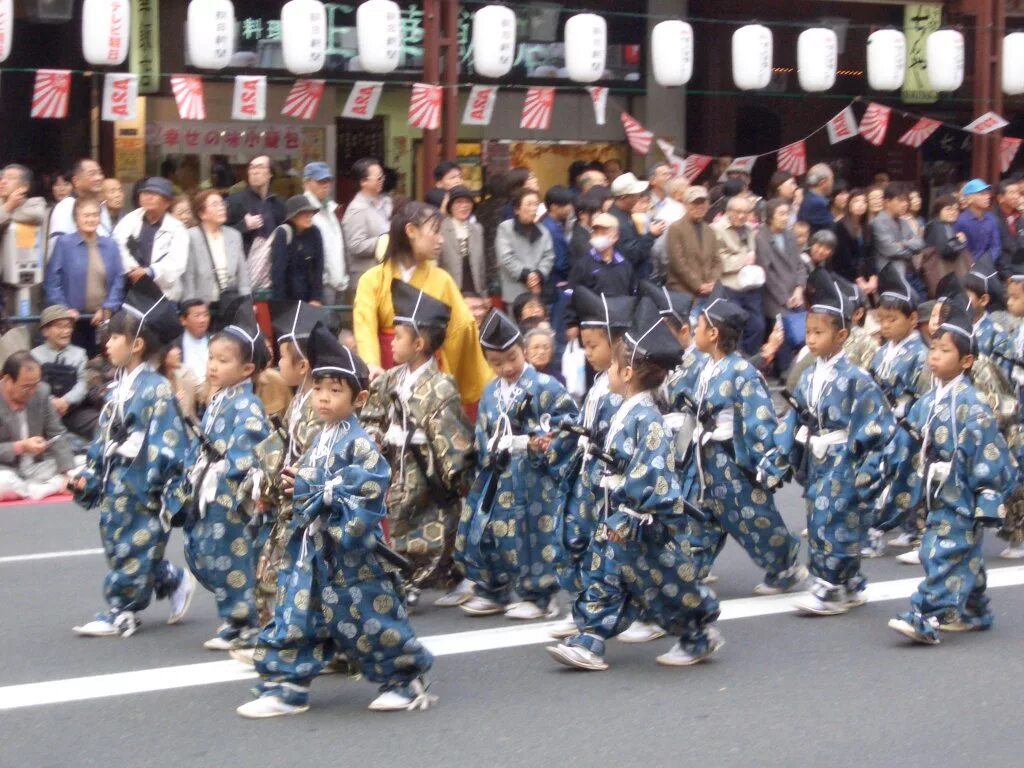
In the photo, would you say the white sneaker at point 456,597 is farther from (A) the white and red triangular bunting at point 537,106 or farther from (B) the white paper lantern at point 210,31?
(A) the white and red triangular bunting at point 537,106

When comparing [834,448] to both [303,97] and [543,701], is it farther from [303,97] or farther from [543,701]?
[303,97]

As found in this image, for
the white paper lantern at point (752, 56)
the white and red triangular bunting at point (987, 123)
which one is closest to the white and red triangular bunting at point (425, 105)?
the white paper lantern at point (752, 56)

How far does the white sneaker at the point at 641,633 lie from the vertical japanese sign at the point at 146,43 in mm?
8623

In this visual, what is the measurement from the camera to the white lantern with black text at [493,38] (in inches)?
551

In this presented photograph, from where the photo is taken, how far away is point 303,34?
13.0 m

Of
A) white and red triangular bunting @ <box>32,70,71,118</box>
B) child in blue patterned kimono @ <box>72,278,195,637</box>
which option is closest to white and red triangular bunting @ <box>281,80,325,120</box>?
white and red triangular bunting @ <box>32,70,71,118</box>

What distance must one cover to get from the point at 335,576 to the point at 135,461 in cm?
147

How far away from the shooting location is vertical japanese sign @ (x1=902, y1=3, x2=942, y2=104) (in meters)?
16.8

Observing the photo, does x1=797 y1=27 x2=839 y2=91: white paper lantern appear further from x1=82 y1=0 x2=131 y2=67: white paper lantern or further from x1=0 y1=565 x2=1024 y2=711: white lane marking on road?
x1=0 y1=565 x2=1024 y2=711: white lane marking on road

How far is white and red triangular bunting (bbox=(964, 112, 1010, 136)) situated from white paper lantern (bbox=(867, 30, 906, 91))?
1.07 metres

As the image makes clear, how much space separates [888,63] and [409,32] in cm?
472

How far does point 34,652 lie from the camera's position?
6770 millimetres

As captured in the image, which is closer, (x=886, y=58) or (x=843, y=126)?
(x=886, y=58)

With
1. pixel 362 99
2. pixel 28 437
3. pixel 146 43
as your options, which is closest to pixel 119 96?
pixel 146 43
